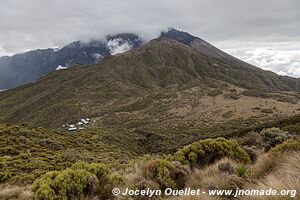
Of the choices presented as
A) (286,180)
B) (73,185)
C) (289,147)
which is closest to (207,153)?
(289,147)

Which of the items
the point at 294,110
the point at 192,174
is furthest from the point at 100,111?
the point at 192,174

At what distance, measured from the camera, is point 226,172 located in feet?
28.1

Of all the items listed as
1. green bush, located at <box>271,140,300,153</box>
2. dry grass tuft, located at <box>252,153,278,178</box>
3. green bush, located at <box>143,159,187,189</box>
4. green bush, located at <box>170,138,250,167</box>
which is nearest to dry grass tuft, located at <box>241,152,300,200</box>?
dry grass tuft, located at <box>252,153,278,178</box>

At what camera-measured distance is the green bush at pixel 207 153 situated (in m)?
11.1

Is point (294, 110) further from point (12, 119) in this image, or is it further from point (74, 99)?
point (12, 119)

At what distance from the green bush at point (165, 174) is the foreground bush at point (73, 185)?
2.79ft

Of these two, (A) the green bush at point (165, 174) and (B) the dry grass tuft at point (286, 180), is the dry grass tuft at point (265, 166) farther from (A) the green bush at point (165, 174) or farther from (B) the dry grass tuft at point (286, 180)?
(A) the green bush at point (165, 174)

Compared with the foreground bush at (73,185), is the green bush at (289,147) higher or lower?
higher

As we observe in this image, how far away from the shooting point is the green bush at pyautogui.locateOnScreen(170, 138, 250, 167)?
436 inches

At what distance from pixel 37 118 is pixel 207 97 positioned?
250 feet

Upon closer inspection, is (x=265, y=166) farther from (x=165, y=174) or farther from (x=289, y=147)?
(x=165, y=174)

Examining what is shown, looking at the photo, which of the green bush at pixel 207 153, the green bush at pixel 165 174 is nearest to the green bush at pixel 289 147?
the green bush at pixel 207 153

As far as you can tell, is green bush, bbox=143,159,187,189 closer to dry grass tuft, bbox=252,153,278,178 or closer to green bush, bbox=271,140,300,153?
dry grass tuft, bbox=252,153,278,178

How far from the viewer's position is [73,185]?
8562 millimetres
